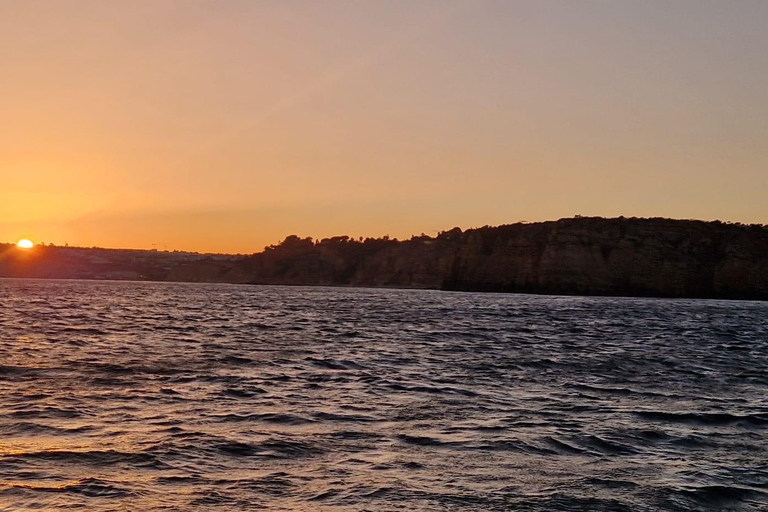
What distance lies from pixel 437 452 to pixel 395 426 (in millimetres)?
2028

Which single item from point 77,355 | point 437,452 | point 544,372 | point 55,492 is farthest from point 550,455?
point 77,355

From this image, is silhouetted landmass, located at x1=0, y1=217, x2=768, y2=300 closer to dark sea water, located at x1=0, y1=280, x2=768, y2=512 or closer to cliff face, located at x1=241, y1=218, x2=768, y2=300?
cliff face, located at x1=241, y1=218, x2=768, y2=300

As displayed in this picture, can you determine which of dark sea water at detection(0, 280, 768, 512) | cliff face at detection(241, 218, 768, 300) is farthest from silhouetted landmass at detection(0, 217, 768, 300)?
dark sea water at detection(0, 280, 768, 512)

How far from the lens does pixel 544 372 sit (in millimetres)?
22688

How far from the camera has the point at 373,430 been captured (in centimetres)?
1344

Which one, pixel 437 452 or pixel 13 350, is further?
pixel 13 350

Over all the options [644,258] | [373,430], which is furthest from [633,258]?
[373,430]

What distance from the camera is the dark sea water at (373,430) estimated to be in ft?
32.0

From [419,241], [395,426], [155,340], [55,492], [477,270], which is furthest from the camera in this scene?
[419,241]

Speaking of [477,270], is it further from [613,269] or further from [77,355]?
[77,355]

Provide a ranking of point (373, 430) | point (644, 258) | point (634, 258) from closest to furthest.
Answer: point (373, 430)
point (644, 258)
point (634, 258)

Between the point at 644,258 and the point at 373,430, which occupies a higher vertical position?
the point at 644,258

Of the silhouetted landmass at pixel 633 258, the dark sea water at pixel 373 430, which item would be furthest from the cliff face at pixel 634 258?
the dark sea water at pixel 373 430

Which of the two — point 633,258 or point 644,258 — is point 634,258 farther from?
point 644,258
